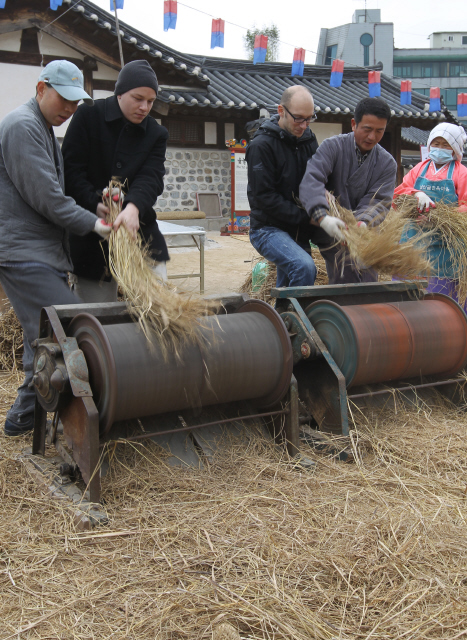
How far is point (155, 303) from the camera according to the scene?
9.09 ft

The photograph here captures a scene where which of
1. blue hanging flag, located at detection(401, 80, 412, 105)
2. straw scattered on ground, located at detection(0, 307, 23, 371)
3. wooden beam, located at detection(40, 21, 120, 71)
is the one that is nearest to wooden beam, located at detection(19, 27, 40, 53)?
wooden beam, located at detection(40, 21, 120, 71)

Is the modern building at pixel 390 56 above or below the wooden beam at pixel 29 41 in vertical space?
above

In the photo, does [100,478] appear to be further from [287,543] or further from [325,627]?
[325,627]

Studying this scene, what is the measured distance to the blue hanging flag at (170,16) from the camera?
39.7 ft

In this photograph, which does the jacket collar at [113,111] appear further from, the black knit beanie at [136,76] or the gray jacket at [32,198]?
the gray jacket at [32,198]

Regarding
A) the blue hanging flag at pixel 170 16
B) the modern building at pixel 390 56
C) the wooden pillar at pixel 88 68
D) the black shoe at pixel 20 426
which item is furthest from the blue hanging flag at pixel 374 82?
the modern building at pixel 390 56

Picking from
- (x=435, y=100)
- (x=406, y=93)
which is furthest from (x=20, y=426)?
(x=435, y=100)

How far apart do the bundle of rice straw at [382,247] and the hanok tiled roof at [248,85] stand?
10.3 meters

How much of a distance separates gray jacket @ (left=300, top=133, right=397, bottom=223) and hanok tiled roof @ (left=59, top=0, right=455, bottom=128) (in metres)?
9.84

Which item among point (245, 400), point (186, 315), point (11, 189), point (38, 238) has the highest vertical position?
point (11, 189)

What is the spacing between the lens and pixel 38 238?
3047mm

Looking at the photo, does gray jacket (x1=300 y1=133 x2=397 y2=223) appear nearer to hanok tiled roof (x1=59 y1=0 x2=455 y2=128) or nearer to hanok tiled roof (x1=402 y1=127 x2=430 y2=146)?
hanok tiled roof (x1=59 y1=0 x2=455 y2=128)

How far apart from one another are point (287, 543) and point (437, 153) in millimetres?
3594

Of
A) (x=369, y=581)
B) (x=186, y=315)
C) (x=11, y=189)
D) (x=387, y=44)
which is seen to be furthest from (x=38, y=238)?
(x=387, y=44)
